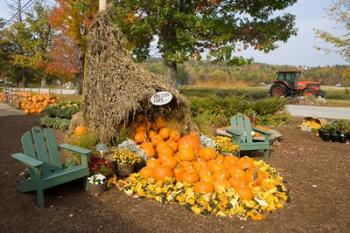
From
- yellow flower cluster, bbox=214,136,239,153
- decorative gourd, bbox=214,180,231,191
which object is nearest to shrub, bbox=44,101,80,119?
yellow flower cluster, bbox=214,136,239,153

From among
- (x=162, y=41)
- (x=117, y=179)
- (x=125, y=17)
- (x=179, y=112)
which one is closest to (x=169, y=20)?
(x=162, y=41)

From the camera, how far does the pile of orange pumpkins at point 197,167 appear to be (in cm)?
438

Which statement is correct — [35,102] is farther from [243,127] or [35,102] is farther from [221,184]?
[221,184]

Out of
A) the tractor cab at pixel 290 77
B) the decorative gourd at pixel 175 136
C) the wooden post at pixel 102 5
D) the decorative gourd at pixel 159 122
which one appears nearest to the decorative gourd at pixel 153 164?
the decorative gourd at pixel 175 136

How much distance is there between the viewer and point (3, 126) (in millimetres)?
10680

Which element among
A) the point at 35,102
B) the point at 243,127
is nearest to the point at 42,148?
the point at 243,127

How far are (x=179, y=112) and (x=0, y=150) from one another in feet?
13.4

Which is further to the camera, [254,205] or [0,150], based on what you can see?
[0,150]

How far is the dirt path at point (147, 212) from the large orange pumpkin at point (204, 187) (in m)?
0.33

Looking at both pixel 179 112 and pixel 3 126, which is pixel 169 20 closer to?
pixel 3 126

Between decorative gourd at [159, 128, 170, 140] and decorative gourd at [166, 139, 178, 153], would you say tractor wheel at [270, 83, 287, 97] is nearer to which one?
decorative gourd at [159, 128, 170, 140]

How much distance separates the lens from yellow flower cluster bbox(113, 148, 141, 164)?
505 cm

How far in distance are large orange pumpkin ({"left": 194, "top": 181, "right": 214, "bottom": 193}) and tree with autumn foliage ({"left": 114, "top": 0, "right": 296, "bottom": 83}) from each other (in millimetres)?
9628

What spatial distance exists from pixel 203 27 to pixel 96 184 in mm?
9885
